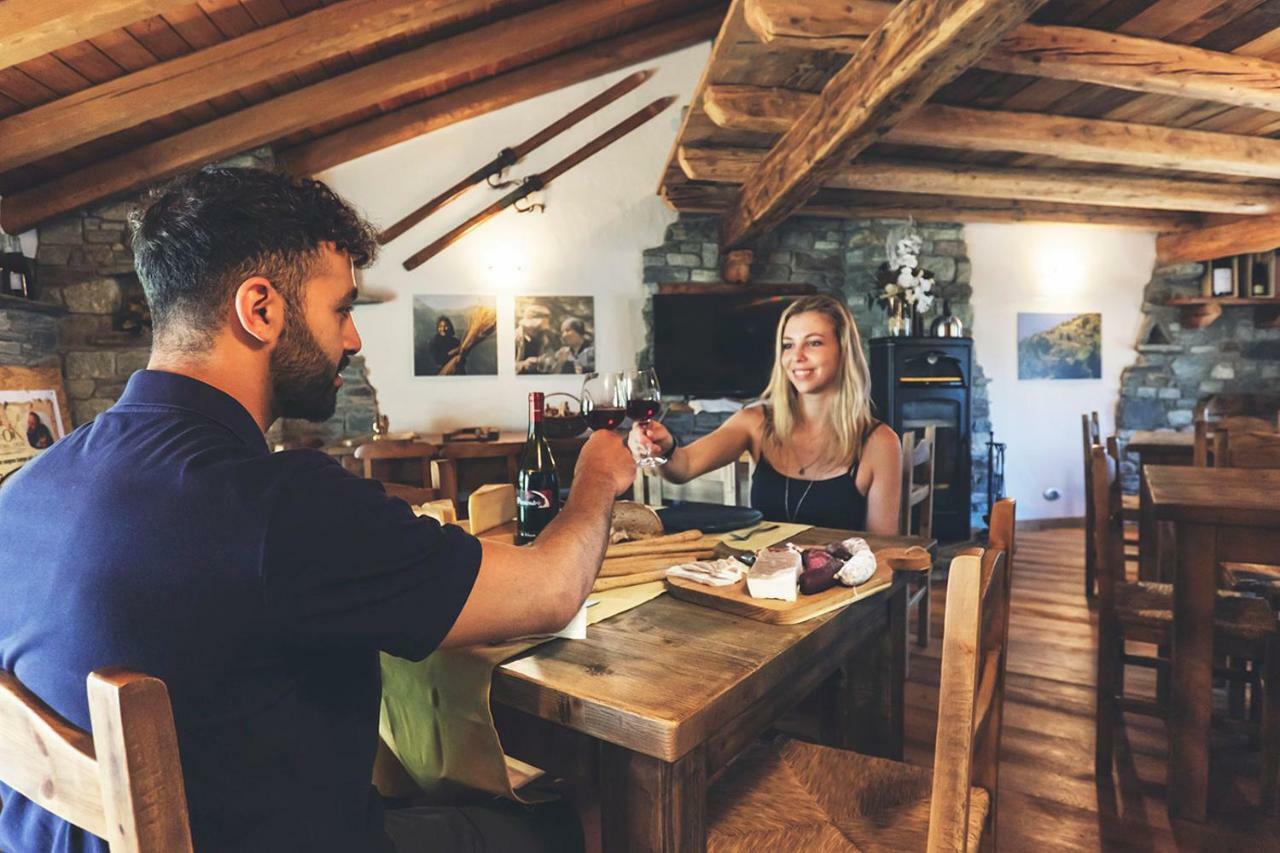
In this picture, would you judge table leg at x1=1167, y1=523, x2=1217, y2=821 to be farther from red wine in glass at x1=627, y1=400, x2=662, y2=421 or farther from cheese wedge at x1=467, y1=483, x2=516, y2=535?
cheese wedge at x1=467, y1=483, x2=516, y2=535

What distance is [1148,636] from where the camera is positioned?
2098 millimetres

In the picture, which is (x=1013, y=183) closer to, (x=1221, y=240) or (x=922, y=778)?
(x=1221, y=240)

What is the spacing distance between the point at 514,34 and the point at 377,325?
2.15 metres

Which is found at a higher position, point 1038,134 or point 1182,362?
point 1038,134

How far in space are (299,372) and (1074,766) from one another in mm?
2472

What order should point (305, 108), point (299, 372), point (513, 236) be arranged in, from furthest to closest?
point (513, 236)
point (305, 108)
point (299, 372)

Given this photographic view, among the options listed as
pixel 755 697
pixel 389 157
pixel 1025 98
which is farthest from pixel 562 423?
pixel 389 157

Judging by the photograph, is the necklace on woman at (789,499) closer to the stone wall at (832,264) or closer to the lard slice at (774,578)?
the lard slice at (774,578)

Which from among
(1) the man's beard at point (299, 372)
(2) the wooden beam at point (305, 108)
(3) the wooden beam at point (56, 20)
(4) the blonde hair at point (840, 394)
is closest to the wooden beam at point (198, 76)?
(2) the wooden beam at point (305, 108)

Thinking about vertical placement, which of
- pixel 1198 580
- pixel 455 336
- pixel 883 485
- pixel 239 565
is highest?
pixel 455 336

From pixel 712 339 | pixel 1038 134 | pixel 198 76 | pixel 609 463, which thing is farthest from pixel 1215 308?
pixel 198 76

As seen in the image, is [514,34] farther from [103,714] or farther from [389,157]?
[103,714]

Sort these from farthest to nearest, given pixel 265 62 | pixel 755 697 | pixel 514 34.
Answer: pixel 514 34 → pixel 265 62 → pixel 755 697

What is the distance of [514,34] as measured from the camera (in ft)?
14.7
